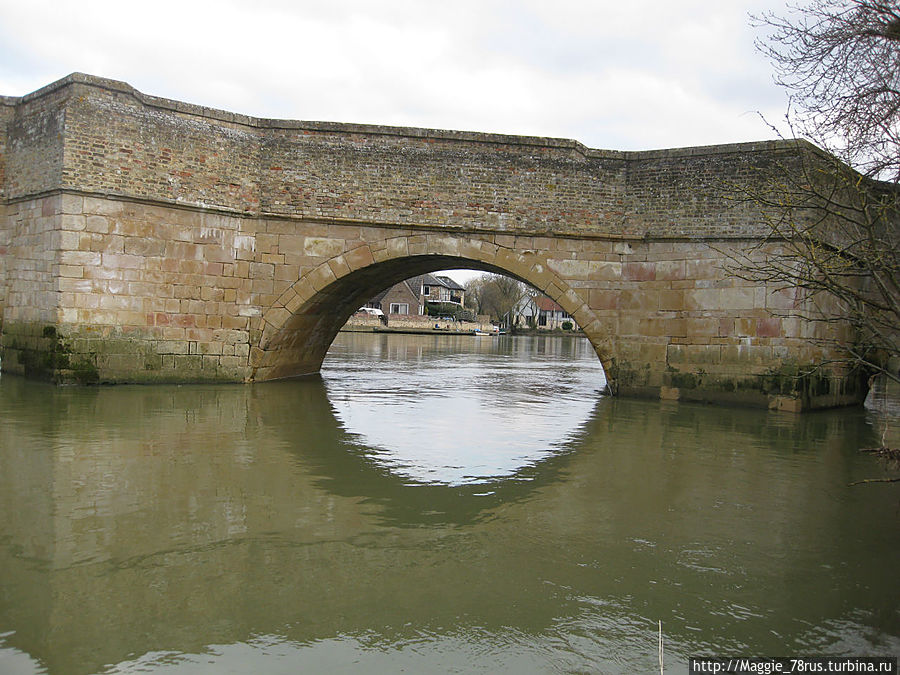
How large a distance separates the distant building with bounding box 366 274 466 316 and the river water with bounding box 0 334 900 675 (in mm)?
48507

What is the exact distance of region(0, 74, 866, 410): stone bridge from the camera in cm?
1177

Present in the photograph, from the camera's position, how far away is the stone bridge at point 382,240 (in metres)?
11.8

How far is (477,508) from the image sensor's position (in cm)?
571

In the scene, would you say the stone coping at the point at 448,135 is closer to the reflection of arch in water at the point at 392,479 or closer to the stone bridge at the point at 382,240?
the stone bridge at the point at 382,240

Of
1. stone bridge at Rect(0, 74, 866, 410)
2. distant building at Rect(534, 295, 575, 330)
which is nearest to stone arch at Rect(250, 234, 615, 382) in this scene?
stone bridge at Rect(0, 74, 866, 410)

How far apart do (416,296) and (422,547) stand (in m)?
57.9

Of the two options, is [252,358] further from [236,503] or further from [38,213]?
[236,503]

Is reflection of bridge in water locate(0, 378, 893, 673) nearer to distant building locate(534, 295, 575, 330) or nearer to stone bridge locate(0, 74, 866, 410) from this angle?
stone bridge locate(0, 74, 866, 410)

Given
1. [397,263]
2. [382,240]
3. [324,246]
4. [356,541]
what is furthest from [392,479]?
[397,263]

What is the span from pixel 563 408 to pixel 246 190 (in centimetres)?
641

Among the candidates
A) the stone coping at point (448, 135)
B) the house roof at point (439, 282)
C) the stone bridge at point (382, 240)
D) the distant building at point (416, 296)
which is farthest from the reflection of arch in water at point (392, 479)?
the house roof at point (439, 282)

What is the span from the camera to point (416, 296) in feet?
205

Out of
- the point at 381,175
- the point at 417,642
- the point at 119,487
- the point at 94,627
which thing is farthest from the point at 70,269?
the point at 417,642

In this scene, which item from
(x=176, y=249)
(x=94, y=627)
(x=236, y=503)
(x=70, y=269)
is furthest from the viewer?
(x=176, y=249)
